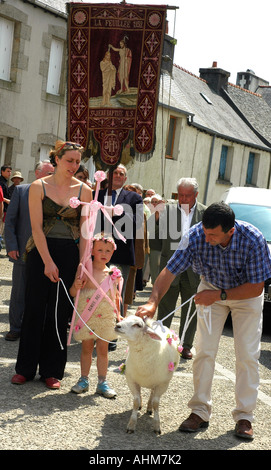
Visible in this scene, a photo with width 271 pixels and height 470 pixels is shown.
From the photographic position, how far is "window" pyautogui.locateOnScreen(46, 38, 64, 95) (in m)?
22.2

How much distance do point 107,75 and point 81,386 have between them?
524 centimetres

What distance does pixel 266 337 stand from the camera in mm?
11000

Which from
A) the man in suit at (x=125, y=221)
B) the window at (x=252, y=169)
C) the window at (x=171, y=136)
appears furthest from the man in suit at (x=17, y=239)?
the window at (x=252, y=169)

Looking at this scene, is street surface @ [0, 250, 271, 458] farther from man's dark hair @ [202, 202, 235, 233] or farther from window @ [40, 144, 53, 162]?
window @ [40, 144, 53, 162]

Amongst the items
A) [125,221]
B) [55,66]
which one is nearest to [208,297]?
[125,221]

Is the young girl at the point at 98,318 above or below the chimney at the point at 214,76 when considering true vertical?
below

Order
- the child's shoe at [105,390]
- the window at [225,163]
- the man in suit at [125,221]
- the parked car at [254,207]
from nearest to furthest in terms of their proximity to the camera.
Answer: the child's shoe at [105,390] → the man in suit at [125,221] → the parked car at [254,207] → the window at [225,163]

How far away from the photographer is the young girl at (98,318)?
20.6ft

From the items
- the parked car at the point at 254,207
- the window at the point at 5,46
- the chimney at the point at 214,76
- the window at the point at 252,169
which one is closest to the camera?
the parked car at the point at 254,207

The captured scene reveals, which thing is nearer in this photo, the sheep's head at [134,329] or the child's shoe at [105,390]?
the sheep's head at [134,329]

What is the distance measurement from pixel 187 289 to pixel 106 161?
8.17 feet

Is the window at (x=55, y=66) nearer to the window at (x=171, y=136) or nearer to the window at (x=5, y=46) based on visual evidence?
the window at (x=5, y=46)

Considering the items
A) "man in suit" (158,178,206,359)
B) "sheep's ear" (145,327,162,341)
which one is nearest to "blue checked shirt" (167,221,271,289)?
"sheep's ear" (145,327,162,341)

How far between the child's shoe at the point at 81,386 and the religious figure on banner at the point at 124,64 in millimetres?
5041
